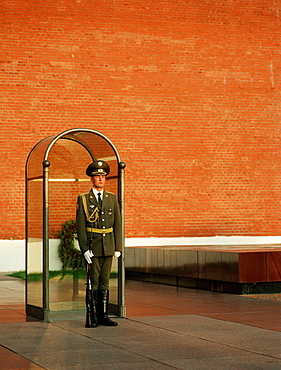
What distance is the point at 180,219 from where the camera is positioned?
19453mm

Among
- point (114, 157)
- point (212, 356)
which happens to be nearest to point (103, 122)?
point (114, 157)

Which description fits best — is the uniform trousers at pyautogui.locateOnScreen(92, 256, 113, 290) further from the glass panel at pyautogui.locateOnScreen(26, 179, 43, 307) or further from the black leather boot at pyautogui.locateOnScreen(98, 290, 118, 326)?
the glass panel at pyautogui.locateOnScreen(26, 179, 43, 307)

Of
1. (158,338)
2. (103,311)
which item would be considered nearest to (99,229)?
(103,311)

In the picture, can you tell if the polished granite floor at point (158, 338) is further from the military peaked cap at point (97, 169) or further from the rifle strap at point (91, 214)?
the military peaked cap at point (97, 169)

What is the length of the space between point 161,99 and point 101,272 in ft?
36.8

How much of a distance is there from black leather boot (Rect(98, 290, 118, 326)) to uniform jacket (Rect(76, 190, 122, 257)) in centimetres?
48

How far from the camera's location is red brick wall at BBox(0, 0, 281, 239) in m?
18.3

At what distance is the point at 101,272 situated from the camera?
8625mm

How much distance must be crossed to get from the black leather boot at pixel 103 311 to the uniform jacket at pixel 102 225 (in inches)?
18.8

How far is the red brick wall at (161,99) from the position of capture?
18328 mm

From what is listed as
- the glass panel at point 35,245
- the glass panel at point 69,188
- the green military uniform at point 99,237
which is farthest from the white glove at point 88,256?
the glass panel at point 35,245

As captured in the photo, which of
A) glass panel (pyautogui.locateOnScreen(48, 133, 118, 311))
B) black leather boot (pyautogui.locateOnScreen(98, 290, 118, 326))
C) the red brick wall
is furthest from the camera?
the red brick wall

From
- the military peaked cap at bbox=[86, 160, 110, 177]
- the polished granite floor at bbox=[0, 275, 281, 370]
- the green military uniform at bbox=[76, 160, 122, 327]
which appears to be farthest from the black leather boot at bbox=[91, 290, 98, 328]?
the military peaked cap at bbox=[86, 160, 110, 177]

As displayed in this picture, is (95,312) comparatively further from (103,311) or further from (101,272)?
(101,272)
